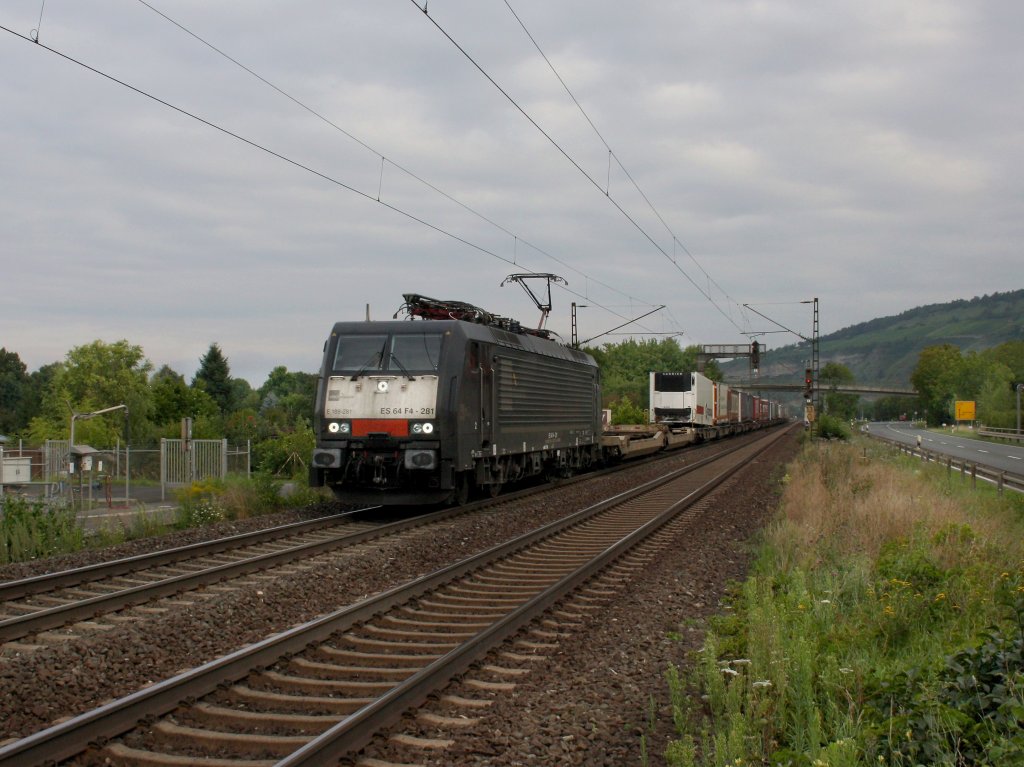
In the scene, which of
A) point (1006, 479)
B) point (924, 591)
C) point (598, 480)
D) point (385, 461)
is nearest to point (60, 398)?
point (598, 480)

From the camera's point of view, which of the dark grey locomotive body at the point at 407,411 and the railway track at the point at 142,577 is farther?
the dark grey locomotive body at the point at 407,411

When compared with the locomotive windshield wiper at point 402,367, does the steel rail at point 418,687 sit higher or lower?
lower

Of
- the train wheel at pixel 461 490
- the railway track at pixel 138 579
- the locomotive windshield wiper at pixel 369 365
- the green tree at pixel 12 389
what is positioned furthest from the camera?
the green tree at pixel 12 389

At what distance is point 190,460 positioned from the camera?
2336 cm

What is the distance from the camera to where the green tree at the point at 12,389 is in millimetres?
101250

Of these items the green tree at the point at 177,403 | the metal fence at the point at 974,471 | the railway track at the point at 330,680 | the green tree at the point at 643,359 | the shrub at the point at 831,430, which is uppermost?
the green tree at the point at 643,359

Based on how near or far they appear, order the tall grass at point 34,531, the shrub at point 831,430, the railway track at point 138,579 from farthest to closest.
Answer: the shrub at point 831,430
the tall grass at point 34,531
the railway track at point 138,579

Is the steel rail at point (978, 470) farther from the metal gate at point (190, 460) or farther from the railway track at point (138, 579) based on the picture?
the metal gate at point (190, 460)

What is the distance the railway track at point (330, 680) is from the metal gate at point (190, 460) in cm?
1435

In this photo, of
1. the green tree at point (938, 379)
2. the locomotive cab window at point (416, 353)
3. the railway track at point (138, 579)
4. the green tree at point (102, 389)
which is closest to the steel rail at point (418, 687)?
the railway track at point (138, 579)

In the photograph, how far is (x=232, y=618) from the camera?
8086 mm

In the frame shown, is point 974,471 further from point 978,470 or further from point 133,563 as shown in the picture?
point 133,563

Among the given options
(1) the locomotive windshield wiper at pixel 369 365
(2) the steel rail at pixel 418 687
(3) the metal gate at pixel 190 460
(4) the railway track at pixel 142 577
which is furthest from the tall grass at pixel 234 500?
(2) the steel rail at pixel 418 687

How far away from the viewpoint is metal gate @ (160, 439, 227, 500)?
23156 mm
